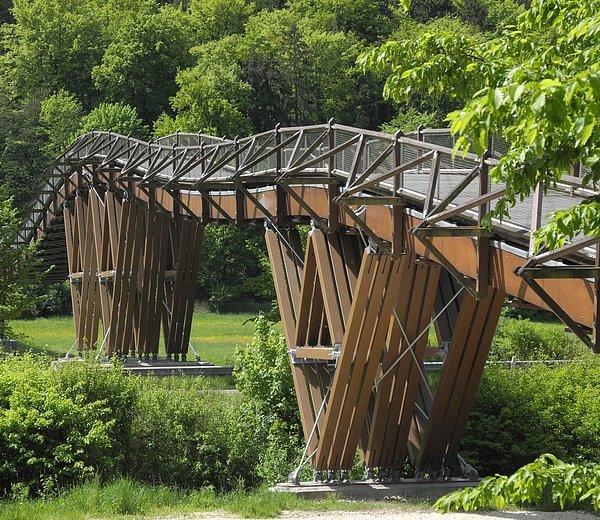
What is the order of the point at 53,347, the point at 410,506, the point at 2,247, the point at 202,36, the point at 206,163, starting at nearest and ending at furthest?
1. the point at 410,506
2. the point at 206,163
3. the point at 2,247
4. the point at 53,347
5. the point at 202,36

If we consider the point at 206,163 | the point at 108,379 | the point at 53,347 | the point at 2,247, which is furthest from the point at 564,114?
the point at 53,347

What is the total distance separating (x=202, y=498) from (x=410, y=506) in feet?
10.8

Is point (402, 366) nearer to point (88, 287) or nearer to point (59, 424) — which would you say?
point (59, 424)

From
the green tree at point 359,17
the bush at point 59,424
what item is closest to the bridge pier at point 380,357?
the bush at point 59,424

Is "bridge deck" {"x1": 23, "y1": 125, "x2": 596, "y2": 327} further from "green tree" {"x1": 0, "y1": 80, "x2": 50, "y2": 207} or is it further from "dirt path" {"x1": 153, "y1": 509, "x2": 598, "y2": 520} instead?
"green tree" {"x1": 0, "y1": 80, "x2": 50, "y2": 207}

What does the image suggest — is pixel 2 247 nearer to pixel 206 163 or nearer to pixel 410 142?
pixel 206 163

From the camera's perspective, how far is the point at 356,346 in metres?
18.8

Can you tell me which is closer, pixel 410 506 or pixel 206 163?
pixel 410 506

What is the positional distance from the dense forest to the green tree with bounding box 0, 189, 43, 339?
27.7 metres

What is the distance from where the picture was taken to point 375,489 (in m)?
19.1

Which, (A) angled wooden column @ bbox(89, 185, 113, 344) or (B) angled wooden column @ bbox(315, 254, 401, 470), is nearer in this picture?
(B) angled wooden column @ bbox(315, 254, 401, 470)

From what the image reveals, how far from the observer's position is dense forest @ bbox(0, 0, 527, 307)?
241 ft

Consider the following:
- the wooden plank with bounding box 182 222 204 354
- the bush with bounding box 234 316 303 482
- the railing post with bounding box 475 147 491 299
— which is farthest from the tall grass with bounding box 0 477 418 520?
the wooden plank with bounding box 182 222 204 354

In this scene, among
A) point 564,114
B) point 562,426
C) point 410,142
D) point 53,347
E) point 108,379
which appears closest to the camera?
point 564,114
